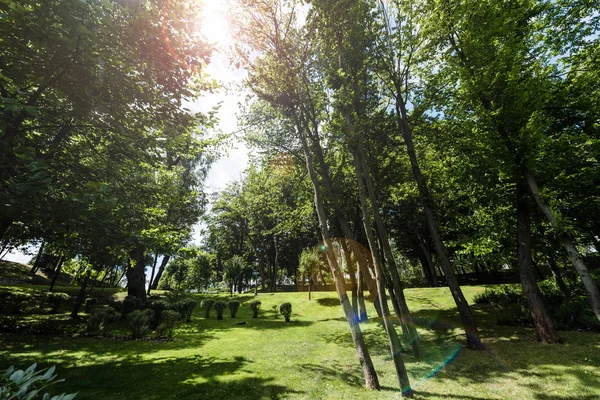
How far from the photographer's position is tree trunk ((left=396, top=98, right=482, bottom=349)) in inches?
442

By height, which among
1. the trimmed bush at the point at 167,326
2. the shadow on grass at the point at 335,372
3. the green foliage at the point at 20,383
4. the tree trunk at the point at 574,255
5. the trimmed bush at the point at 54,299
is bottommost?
the shadow on grass at the point at 335,372

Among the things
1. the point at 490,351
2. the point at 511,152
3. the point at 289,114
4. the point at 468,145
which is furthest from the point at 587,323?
the point at 289,114

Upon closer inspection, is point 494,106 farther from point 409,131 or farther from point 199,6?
point 199,6

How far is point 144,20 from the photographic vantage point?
646cm

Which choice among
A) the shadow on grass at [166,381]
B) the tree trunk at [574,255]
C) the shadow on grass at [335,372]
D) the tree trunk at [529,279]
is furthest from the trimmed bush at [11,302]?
the tree trunk at [574,255]

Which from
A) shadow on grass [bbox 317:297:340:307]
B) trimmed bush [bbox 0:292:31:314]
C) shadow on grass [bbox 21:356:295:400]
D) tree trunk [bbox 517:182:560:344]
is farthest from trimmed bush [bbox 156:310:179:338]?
tree trunk [bbox 517:182:560:344]

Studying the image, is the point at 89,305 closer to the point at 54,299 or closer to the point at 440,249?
the point at 54,299

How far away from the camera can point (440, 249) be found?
12.1 meters

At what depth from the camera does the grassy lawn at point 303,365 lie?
25.0 ft

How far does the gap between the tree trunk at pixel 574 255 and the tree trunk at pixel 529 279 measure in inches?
42.9

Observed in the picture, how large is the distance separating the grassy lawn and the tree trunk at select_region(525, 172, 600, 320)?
5.58 feet

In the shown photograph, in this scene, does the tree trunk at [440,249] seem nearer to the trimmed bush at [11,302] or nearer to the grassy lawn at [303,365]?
the grassy lawn at [303,365]

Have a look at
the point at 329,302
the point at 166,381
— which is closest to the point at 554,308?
the point at 166,381

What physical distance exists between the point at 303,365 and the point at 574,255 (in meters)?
11.1
